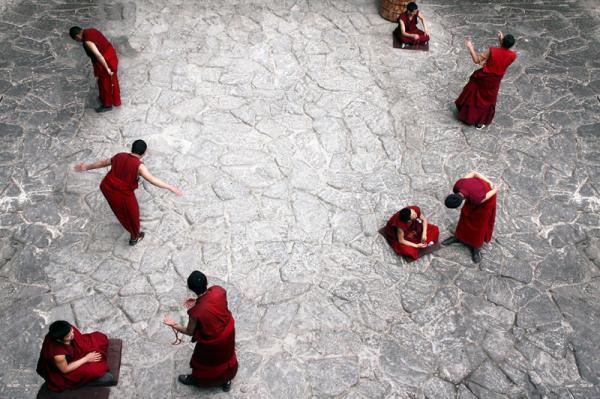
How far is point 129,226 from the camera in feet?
22.2

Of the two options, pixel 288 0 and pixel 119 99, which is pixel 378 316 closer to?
pixel 119 99

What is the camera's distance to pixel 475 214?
6.68 m

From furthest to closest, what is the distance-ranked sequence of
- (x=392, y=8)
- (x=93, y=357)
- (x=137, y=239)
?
(x=392, y=8) → (x=137, y=239) → (x=93, y=357)

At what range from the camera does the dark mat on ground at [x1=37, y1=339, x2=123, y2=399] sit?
17.9 ft

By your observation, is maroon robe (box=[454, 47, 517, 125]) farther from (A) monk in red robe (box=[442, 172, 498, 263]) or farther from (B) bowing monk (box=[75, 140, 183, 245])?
(B) bowing monk (box=[75, 140, 183, 245])

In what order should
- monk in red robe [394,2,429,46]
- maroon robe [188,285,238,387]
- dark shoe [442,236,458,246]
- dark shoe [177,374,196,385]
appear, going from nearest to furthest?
maroon robe [188,285,238,387]
dark shoe [177,374,196,385]
dark shoe [442,236,458,246]
monk in red robe [394,2,429,46]

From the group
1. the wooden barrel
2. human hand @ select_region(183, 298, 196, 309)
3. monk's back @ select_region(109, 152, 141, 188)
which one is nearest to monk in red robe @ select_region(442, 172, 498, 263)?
human hand @ select_region(183, 298, 196, 309)

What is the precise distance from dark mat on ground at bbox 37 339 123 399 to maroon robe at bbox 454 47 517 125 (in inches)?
235

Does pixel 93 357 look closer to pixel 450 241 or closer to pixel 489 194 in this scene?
pixel 450 241

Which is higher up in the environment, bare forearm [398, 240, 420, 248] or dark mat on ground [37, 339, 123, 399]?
bare forearm [398, 240, 420, 248]

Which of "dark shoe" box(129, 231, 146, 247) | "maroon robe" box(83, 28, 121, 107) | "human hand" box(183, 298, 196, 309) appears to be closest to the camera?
"human hand" box(183, 298, 196, 309)

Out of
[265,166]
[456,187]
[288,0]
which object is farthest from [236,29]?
[456,187]

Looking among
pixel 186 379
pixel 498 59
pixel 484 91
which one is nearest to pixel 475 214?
pixel 484 91

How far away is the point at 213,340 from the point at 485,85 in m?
5.62
